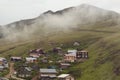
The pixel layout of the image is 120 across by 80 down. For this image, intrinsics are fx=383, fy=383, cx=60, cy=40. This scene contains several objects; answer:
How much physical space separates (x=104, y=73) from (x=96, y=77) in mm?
4569

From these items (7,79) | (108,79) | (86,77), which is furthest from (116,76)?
(7,79)

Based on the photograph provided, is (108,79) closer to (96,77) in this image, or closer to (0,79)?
(96,77)

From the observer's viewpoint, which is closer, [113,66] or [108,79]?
[108,79]

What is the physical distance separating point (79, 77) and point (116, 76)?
2203cm

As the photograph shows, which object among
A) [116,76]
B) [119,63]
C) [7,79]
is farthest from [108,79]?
[7,79]

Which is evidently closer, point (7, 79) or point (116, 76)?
point (116, 76)

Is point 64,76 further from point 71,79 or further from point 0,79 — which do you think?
point 0,79

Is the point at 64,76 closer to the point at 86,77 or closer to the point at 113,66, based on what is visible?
the point at 86,77

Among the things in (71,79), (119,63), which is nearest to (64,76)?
(71,79)

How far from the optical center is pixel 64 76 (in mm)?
197250

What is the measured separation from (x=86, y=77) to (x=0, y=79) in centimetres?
4368

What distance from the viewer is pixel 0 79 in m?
194

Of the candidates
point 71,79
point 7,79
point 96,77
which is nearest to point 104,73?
point 96,77

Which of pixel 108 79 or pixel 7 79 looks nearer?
pixel 108 79
